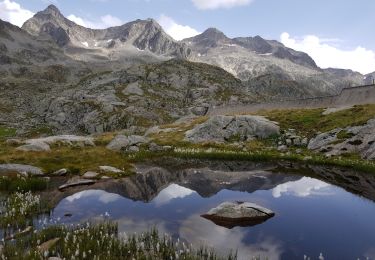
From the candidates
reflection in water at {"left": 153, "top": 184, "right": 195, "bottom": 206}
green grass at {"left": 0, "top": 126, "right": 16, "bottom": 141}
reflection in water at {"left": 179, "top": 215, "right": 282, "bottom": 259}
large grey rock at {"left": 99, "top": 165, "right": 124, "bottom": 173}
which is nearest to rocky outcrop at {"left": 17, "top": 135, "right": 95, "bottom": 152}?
large grey rock at {"left": 99, "top": 165, "right": 124, "bottom": 173}

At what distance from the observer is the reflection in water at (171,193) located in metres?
30.7

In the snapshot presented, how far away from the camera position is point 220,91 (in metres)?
160

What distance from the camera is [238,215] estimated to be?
25.2 m

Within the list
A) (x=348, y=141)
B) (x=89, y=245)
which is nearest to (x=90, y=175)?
(x=89, y=245)

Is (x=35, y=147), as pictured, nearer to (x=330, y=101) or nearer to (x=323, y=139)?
(x=323, y=139)

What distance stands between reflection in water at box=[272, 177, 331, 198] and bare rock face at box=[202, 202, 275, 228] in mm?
6612

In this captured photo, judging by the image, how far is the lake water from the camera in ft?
68.8

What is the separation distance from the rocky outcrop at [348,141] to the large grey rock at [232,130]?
10.1m

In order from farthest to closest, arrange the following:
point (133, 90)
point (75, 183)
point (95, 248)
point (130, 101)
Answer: point (133, 90) < point (130, 101) < point (75, 183) < point (95, 248)

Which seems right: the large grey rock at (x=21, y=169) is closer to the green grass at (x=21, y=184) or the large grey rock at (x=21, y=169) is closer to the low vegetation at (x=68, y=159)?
the low vegetation at (x=68, y=159)

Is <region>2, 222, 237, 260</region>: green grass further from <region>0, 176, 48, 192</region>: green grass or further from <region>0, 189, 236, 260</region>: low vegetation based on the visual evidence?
<region>0, 176, 48, 192</region>: green grass

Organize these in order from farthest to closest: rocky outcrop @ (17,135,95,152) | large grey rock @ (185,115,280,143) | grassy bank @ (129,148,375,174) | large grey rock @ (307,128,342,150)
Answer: large grey rock @ (185,115,280,143) < large grey rock @ (307,128,342,150) < rocky outcrop @ (17,135,95,152) < grassy bank @ (129,148,375,174)

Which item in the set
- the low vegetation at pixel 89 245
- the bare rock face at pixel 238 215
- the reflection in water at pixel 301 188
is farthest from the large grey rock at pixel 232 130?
the low vegetation at pixel 89 245

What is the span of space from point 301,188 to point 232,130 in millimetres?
33800
